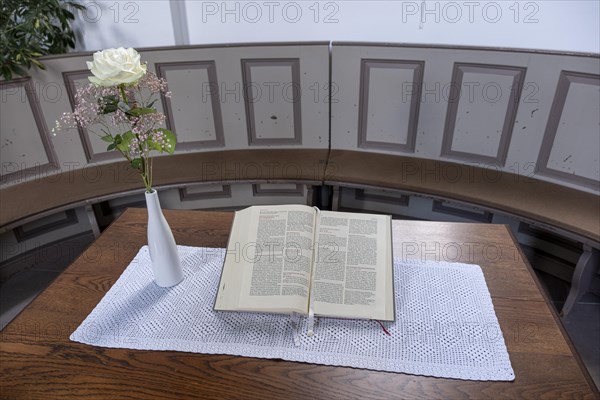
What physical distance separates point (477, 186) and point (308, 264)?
1.30 metres

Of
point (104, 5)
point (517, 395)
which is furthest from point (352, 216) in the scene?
point (104, 5)

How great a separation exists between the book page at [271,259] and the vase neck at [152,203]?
21 centimetres

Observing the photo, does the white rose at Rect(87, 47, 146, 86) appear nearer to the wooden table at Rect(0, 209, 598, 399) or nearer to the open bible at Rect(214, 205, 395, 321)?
the open bible at Rect(214, 205, 395, 321)

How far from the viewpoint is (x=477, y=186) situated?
208 cm

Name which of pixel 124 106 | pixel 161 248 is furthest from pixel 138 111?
pixel 161 248

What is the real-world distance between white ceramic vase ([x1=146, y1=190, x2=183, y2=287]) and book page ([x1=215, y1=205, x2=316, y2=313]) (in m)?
0.15

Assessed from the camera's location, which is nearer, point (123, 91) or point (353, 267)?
point (123, 91)

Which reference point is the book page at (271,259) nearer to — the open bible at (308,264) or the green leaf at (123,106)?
the open bible at (308,264)

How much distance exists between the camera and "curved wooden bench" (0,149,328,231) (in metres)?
2.09

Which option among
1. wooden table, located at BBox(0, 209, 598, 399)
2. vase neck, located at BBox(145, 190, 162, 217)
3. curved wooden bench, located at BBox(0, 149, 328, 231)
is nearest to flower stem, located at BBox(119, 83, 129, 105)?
vase neck, located at BBox(145, 190, 162, 217)

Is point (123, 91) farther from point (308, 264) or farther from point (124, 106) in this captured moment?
point (308, 264)

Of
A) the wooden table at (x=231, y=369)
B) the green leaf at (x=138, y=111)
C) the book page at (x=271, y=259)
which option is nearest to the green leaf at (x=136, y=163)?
the green leaf at (x=138, y=111)

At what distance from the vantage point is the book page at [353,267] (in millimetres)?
1044

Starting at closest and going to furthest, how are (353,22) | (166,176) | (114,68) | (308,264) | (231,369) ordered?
(114,68) < (231,369) < (308,264) < (166,176) < (353,22)
